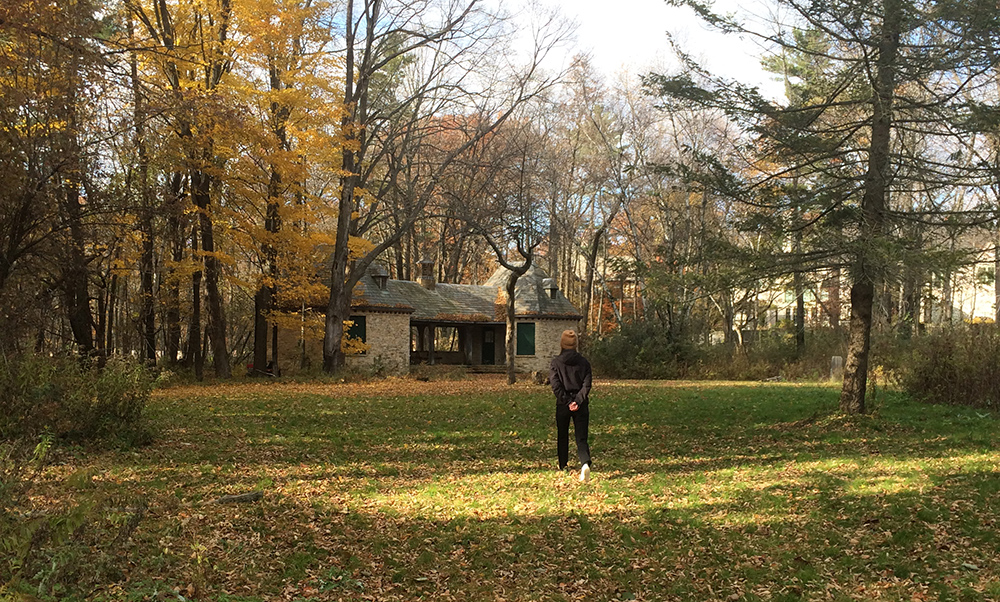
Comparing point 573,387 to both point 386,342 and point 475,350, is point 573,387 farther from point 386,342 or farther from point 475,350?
point 475,350

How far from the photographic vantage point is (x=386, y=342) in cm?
2753

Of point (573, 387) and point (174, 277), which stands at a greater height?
point (174, 277)

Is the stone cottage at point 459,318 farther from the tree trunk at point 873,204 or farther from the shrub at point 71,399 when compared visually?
the tree trunk at point 873,204

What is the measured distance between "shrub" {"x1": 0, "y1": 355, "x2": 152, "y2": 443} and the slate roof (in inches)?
747

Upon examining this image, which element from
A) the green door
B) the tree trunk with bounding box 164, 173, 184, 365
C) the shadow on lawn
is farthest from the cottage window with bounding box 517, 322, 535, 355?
the shadow on lawn

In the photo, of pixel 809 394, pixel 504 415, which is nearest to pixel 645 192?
pixel 809 394

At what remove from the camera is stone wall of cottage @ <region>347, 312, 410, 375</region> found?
27.0m

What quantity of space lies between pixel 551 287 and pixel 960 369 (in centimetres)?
1941

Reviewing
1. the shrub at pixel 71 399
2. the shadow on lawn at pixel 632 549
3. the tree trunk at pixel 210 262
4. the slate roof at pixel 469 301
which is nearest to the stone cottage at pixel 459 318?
Answer: the slate roof at pixel 469 301

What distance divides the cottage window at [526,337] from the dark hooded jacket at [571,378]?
2315cm

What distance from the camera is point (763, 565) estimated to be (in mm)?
5477

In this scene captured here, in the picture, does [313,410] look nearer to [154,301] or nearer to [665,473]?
[665,473]

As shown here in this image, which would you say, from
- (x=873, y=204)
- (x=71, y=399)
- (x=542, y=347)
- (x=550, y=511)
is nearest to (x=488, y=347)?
(x=542, y=347)

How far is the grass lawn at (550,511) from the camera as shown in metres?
5.03
